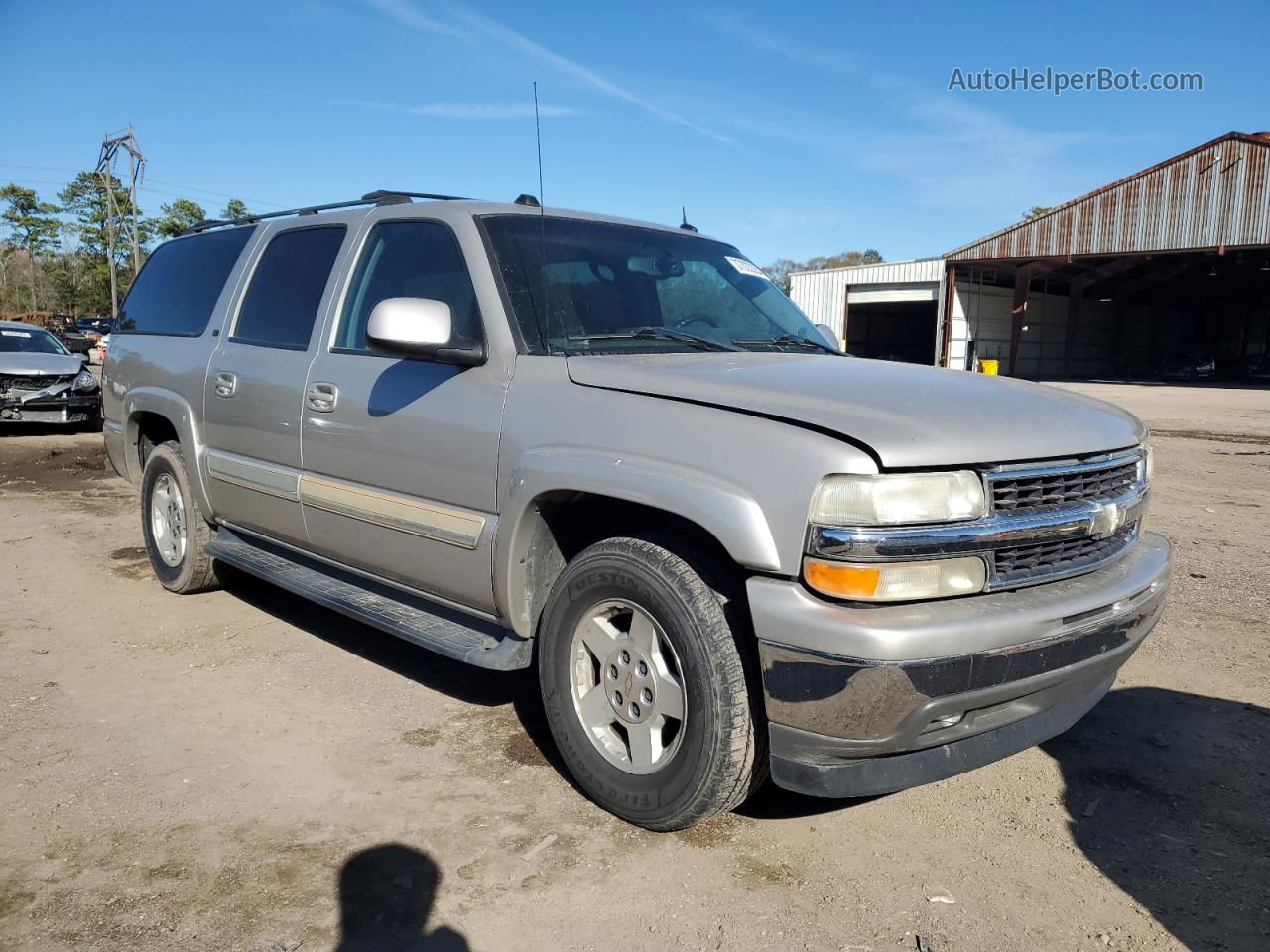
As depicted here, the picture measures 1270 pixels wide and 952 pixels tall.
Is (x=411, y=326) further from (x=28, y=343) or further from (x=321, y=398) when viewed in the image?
(x=28, y=343)

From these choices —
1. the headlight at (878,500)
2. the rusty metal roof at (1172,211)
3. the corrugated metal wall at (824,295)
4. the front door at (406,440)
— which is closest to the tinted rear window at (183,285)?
the front door at (406,440)

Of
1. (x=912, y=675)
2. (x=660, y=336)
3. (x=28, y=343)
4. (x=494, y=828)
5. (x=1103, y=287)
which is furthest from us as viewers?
(x=1103, y=287)

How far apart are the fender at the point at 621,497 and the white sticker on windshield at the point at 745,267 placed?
1.71 m

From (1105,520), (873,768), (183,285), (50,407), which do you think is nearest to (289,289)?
(183,285)

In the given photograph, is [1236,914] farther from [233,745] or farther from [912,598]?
[233,745]

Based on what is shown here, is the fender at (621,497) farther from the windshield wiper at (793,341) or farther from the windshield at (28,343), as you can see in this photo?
the windshield at (28,343)

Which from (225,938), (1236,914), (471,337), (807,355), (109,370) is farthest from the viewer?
(109,370)

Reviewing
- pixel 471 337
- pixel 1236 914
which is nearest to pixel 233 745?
pixel 471 337

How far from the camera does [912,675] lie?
2348 millimetres

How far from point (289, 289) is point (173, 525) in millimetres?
1745

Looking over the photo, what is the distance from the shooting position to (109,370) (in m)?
5.85

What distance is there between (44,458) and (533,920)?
1070 centimetres

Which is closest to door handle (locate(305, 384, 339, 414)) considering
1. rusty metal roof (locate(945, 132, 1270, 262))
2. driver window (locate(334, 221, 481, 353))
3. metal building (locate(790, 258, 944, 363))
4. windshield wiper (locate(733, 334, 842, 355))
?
driver window (locate(334, 221, 481, 353))

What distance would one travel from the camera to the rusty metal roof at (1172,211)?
2923 cm
